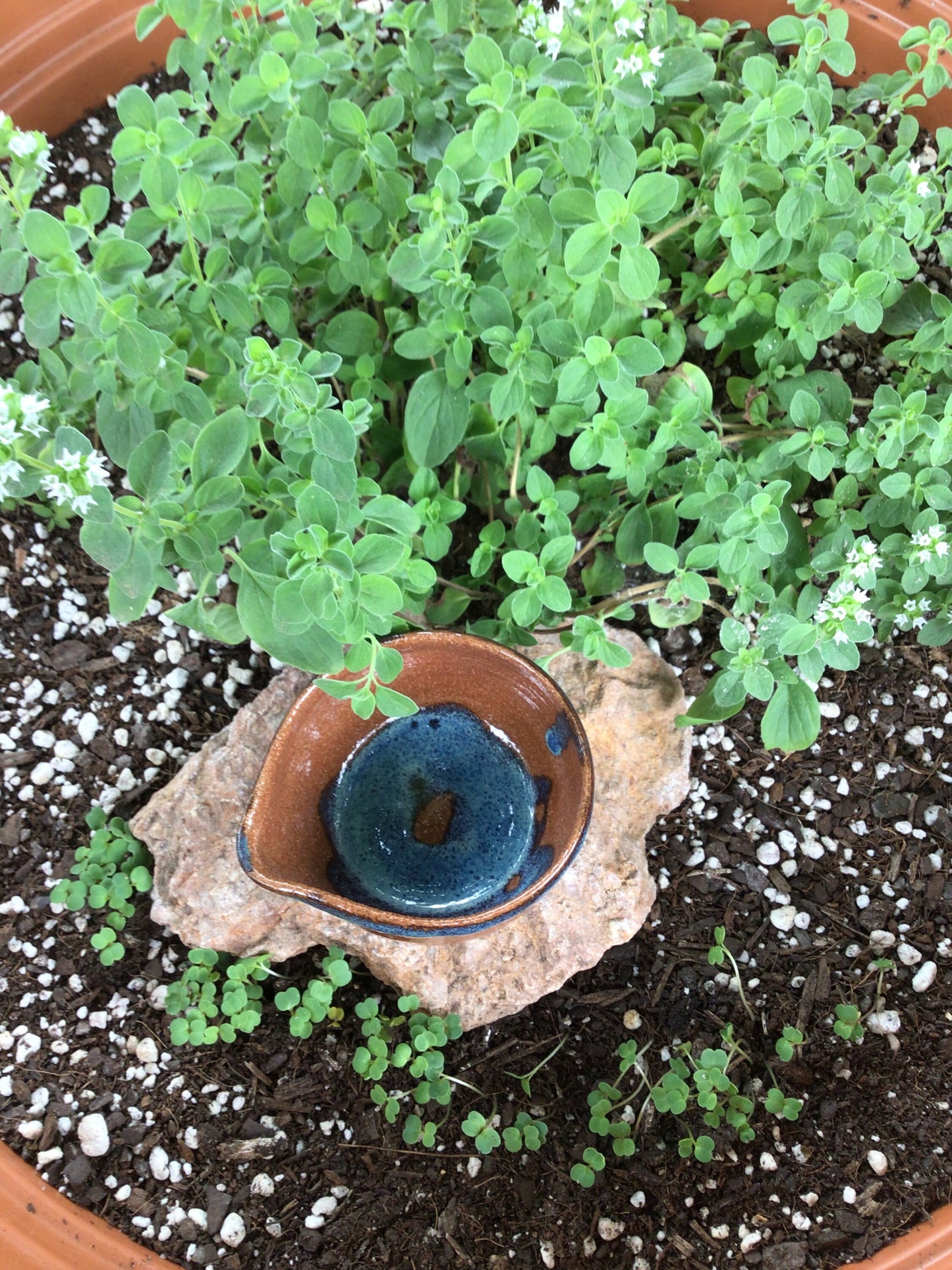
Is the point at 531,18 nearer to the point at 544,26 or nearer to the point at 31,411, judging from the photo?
the point at 544,26

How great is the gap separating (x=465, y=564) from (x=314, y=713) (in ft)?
1.41

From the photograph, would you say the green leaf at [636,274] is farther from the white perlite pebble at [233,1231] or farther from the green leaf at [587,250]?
the white perlite pebble at [233,1231]

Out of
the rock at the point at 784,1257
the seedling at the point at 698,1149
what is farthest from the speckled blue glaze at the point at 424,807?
the rock at the point at 784,1257

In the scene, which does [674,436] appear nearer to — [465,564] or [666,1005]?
[465,564]

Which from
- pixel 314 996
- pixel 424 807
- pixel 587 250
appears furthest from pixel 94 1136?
pixel 587 250

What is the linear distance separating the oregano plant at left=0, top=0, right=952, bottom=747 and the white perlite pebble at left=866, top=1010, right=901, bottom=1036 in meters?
0.57

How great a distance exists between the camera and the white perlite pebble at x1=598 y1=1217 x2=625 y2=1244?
142 centimetres

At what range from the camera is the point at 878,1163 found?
1.42 metres

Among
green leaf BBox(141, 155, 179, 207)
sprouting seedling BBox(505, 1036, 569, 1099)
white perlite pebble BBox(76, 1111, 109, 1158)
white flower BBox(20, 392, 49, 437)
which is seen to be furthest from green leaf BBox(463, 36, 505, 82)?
white perlite pebble BBox(76, 1111, 109, 1158)

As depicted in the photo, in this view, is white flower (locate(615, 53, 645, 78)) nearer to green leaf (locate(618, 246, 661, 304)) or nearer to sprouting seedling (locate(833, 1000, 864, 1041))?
green leaf (locate(618, 246, 661, 304))

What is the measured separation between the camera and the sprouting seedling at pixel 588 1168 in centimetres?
143

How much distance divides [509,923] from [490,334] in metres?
0.88

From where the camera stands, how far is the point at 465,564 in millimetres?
1747

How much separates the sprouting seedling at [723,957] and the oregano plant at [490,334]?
1.36 feet
